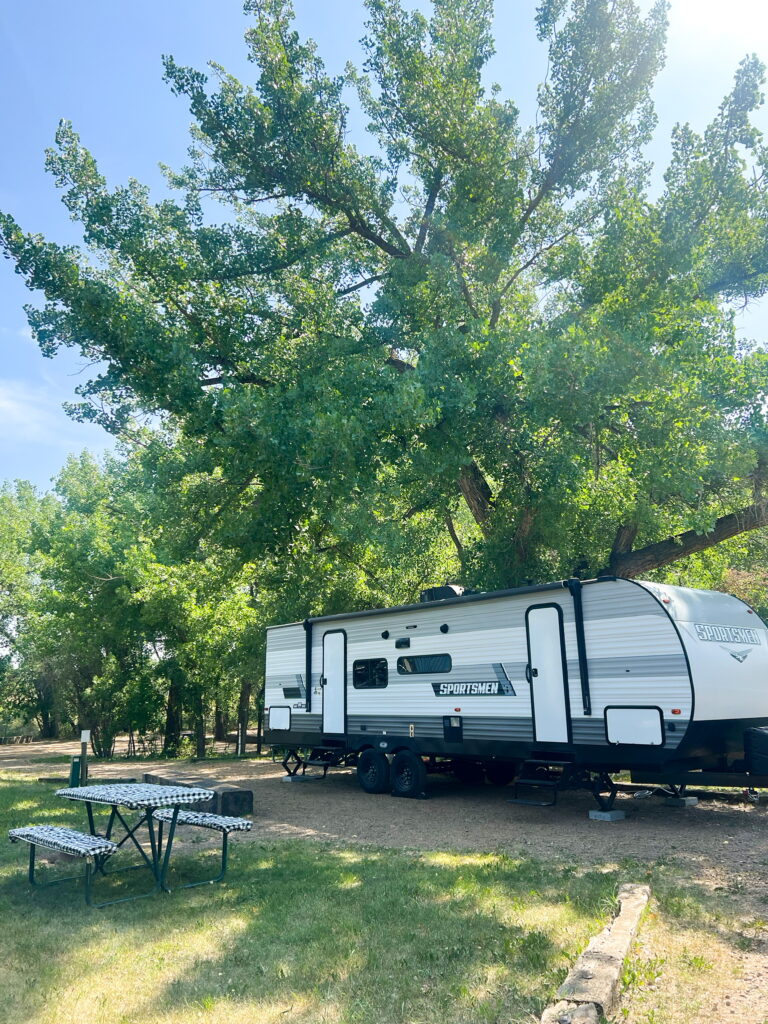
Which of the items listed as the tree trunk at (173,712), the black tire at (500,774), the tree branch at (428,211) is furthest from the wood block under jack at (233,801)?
the tree trunk at (173,712)

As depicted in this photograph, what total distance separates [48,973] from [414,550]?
12.9m

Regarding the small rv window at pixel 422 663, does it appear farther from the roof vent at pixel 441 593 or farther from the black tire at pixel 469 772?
the black tire at pixel 469 772

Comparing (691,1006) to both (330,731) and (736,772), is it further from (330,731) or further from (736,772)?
(330,731)

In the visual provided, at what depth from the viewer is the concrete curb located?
3555 mm

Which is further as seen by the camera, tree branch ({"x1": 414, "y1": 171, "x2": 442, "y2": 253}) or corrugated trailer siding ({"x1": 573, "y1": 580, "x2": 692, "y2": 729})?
tree branch ({"x1": 414, "y1": 171, "x2": 442, "y2": 253})

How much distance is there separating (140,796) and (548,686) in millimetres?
5673

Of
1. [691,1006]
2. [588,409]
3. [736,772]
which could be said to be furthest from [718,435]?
[691,1006]

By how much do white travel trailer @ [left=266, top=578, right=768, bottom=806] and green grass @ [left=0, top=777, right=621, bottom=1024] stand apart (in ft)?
8.99

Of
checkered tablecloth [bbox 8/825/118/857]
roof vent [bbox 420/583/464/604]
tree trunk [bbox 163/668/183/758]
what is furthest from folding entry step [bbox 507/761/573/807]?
tree trunk [bbox 163/668/183/758]

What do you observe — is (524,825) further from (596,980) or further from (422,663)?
(596,980)

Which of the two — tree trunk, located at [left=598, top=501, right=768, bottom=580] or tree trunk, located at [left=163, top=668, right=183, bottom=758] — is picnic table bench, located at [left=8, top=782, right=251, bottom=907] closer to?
tree trunk, located at [left=598, top=501, right=768, bottom=580]

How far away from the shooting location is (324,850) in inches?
335

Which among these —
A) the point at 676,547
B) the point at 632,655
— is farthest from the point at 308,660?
the point at 676,547

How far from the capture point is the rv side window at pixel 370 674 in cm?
1320
